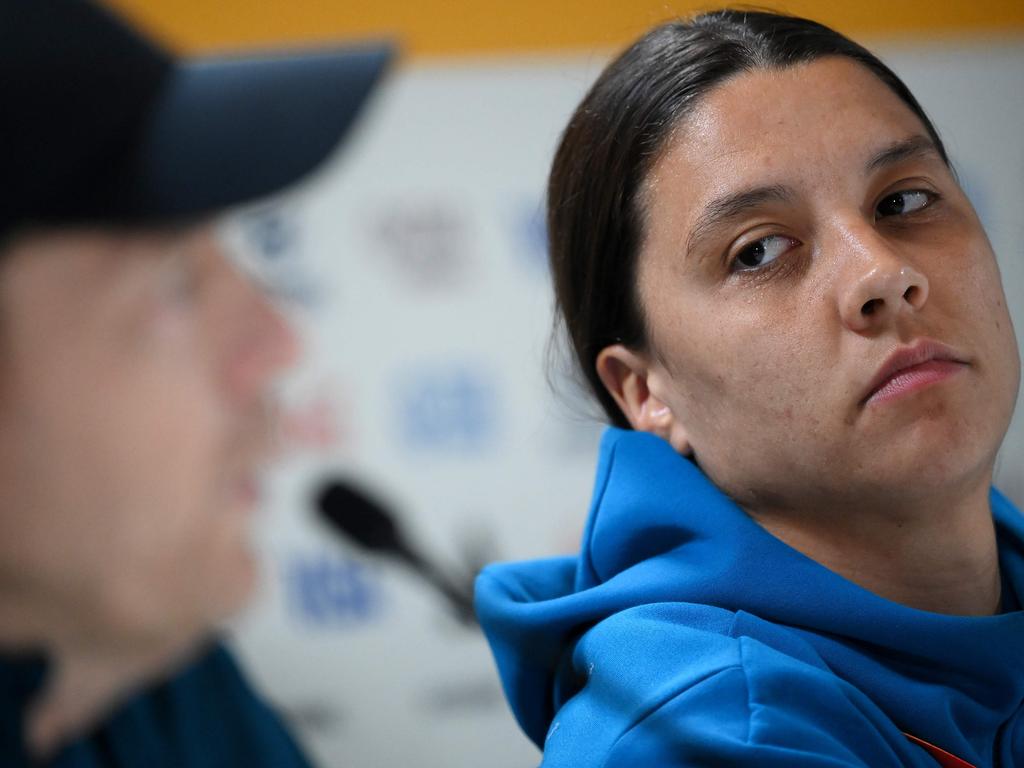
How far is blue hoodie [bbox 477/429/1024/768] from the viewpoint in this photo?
836 mm

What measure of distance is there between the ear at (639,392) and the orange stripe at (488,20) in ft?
1.24

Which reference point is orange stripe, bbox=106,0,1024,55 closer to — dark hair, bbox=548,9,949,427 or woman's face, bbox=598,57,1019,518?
dark hair, bbox=548,9,949,427

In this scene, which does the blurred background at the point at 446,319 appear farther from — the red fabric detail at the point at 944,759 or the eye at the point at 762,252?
the red fabric detail at the point at 944,759

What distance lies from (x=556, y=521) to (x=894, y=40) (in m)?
1.02

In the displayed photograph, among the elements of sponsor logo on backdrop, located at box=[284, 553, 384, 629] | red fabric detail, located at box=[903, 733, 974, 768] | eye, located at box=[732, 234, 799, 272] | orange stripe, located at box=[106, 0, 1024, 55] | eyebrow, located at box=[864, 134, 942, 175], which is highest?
orange stripe, located at box=[106, 0, 1024, 55]

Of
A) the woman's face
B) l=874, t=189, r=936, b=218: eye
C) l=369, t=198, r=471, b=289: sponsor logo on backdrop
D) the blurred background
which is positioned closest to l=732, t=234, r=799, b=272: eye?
the woman's face

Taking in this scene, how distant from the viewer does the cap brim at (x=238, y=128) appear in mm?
456

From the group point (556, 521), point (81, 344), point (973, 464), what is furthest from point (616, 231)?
point (556, 521)

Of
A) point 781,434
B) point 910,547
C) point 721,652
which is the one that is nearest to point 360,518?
point 721,652

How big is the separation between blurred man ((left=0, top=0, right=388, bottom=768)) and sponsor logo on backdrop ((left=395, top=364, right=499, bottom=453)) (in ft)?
4.09

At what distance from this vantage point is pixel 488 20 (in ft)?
4.32

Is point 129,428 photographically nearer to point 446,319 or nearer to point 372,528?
point 372,528

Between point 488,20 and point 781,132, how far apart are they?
1.53 feet

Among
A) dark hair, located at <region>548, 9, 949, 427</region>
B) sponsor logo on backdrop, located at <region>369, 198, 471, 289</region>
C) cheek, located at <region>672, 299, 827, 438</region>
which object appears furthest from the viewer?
sponsor logo on backdrop, located at <region>369, 198, 471, 289</region>
